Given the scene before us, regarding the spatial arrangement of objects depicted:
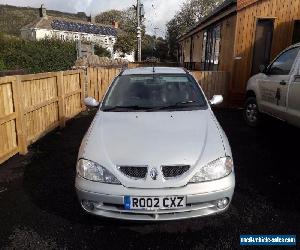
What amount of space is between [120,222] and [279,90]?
4553mm

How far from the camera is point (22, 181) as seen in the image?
469cm

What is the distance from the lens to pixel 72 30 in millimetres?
57531

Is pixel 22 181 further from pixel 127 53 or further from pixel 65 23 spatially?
pixel 65 23

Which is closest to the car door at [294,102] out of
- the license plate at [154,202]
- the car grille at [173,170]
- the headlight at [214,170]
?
the headlight at [214,170]

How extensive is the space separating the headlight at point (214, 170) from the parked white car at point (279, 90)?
122 inches

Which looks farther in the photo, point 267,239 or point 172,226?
point 172,226

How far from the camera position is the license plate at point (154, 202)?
2920 mm

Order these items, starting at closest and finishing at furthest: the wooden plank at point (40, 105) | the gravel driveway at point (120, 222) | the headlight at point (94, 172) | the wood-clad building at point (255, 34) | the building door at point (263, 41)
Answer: the headlight at point (94, 172) < the gravel driveway at point (120, 222) < the wooden plank at point (40, 105) < the wood-clad building at point (255, 34) < the building door at point (263, 41)

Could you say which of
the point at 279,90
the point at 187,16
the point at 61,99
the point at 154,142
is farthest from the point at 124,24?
the point at 154,142

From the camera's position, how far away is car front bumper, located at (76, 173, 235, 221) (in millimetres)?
2932

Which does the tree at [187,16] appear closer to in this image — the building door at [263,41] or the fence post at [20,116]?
the building door at [263,41]

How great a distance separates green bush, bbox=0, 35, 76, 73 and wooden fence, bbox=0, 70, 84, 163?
11758 mm

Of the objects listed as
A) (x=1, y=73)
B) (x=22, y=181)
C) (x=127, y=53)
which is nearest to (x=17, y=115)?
(x=22, y=181)

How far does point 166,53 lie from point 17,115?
4605cm
